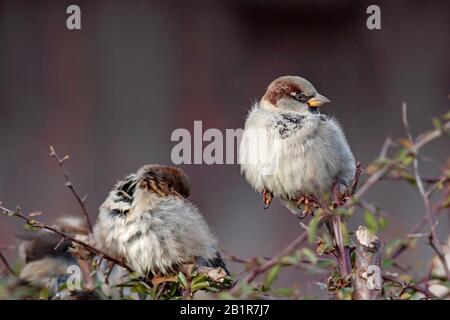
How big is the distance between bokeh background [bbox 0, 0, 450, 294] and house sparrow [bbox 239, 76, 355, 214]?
920 millimetres

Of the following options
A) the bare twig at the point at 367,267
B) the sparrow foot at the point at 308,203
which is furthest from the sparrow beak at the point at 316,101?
the bare twig at the point at 367,267

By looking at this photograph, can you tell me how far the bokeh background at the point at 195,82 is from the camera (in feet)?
9.95

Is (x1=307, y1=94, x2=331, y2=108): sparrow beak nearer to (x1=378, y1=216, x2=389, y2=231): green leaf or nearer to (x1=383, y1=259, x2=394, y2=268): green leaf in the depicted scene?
(x1=383, y1=259, x2=394, y2=268): green leaf

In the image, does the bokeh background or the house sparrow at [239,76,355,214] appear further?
the bokeh background

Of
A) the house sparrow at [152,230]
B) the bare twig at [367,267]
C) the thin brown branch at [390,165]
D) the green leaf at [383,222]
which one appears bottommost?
the house sparrow at [152,230]

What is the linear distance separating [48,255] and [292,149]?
0.72m

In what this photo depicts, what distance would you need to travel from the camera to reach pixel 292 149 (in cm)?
205

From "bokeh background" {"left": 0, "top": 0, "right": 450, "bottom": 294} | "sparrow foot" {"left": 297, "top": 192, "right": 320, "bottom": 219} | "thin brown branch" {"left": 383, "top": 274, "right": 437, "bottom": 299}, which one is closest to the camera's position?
"thin brown branch" {"left": 383, "top": 274, "right": 437, "bottom": 299}

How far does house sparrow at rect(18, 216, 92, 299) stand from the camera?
2.04m

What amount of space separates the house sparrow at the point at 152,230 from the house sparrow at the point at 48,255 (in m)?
0.14

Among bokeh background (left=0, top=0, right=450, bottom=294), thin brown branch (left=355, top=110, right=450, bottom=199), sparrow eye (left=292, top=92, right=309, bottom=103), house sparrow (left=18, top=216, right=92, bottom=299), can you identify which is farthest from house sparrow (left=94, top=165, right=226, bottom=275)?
bokeh background (left=0, top=0, right=450, bottom=294)

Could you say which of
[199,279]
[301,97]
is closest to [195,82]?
[301,97]

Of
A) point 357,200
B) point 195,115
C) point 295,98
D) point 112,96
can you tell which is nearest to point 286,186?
point 295,98

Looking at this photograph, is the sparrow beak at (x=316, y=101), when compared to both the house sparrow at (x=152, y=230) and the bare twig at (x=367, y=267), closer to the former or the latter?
the house sparrow at (x=152, y=230)
